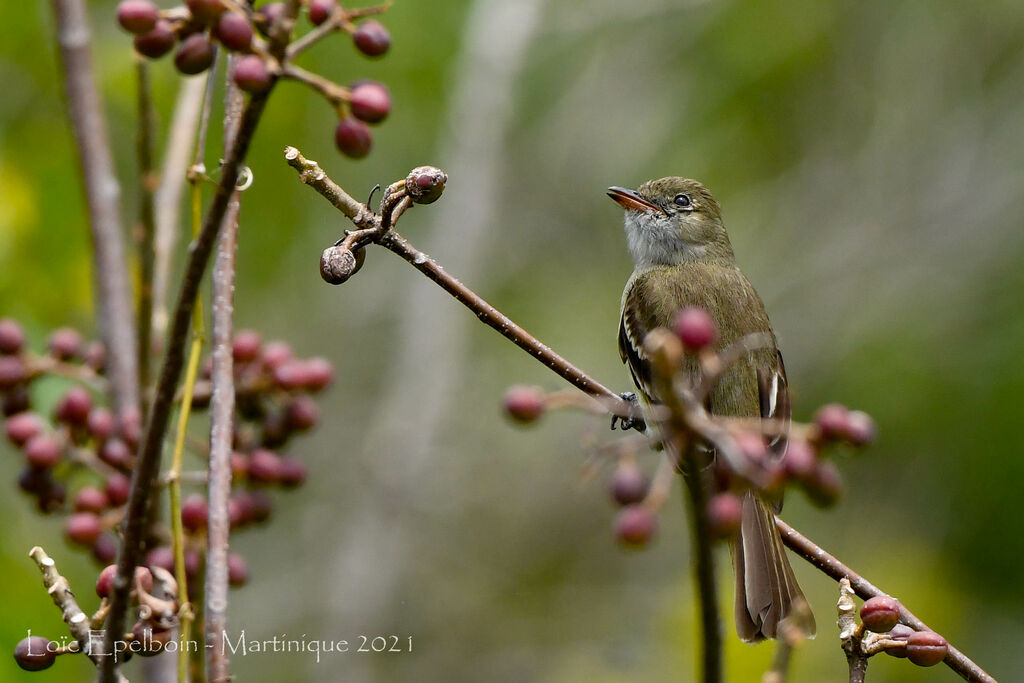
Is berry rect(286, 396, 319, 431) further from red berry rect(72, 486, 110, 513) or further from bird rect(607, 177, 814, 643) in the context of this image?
bird rect(607, 177, 814, 643)

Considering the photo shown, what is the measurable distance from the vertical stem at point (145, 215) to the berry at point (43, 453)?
0.23 metres

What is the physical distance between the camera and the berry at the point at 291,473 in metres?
Answer: 2.79

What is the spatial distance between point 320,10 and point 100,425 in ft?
4.86

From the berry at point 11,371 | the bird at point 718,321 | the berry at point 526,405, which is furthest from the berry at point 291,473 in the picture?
the berry at point 526,405

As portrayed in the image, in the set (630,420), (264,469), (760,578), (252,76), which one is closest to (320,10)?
(252,76)

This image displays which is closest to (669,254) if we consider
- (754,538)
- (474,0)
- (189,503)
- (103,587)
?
(754,538)

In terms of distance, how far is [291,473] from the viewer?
9.18 feet

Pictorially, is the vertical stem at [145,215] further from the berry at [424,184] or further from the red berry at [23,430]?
the berry at [424,184]

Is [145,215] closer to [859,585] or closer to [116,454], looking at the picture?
[116,454]

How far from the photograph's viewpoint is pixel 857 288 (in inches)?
316

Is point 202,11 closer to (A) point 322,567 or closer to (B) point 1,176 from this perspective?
(B) point 1,176

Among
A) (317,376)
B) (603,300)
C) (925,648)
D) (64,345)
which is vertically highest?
(603,300)

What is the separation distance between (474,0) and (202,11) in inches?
222

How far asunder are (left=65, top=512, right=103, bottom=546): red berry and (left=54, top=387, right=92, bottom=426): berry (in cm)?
28
